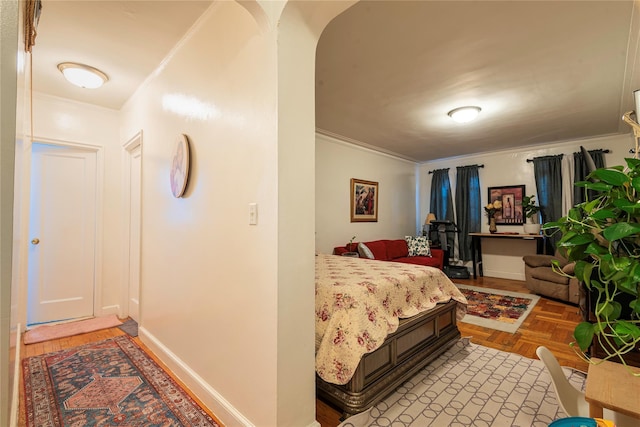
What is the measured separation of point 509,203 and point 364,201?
2.91 metres

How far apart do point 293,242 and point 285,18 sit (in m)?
1.11

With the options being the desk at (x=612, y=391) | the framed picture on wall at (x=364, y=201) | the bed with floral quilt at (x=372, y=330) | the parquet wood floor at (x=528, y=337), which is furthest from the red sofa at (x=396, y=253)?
the desk at (x=612, y=391)

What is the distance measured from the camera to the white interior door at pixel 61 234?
3295 millimetres

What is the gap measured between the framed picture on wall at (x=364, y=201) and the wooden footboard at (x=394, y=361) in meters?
2.78

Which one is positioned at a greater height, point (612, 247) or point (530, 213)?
point (530, 213)

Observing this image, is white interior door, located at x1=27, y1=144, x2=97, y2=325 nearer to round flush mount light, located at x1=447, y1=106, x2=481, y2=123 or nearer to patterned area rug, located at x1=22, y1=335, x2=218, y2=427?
patterned area rug, located at x1=22, y1=335, x2=218, y2=427

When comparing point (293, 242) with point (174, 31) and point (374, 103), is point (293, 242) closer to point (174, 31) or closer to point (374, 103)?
point (174, 31)

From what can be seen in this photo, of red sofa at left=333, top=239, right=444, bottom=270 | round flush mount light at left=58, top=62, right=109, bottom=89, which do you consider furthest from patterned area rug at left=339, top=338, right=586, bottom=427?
round flush mount light at left=58, top=62, right=109, bottom=89

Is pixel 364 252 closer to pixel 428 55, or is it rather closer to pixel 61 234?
pixel 428 55

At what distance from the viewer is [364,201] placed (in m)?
5.39

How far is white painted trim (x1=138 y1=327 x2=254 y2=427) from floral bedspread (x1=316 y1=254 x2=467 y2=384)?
365 mm

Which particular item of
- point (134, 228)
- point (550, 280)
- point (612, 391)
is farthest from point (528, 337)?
point (134, 228)

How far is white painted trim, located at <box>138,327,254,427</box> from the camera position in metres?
1.66

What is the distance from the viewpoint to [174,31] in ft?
7.11
